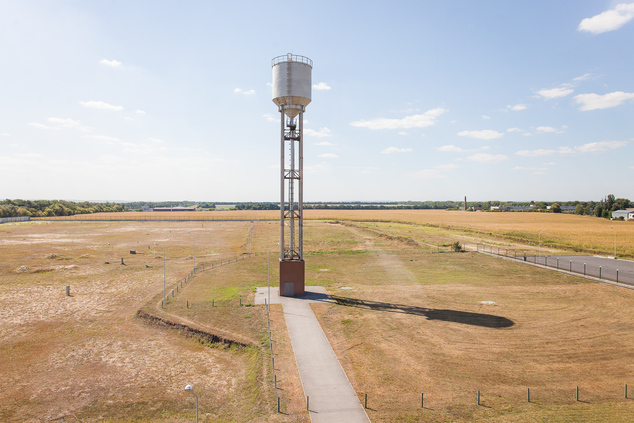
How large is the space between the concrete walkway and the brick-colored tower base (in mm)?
3605

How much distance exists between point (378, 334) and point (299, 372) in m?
8.60

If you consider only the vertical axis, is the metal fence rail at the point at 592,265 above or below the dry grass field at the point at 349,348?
above

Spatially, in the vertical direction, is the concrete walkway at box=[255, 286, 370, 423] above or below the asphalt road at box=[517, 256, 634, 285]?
below

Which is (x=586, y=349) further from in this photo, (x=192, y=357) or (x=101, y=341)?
(x=101, y=341)

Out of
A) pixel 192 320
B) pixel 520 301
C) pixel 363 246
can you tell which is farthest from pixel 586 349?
pixel 363 246

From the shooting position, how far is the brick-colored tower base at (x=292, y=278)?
37844 mm

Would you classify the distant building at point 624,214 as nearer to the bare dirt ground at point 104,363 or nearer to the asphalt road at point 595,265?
the asphalt road at point 595,265

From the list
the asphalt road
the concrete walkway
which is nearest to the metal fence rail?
the asphalt road

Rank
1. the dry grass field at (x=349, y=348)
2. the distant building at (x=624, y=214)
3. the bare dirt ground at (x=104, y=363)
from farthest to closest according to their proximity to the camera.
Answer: the distant building at (x=624, y=214)
the bare dirt ground at (x=104, y=363)
the dry grass field at (x=349, y=348)

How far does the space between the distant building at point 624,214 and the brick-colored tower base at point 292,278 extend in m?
182

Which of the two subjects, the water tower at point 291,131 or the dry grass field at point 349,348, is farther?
the water tower at point 291,131

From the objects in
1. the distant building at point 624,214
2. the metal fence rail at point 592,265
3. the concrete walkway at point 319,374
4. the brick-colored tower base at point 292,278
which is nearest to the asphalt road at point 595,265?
the metal fence rail at point 592,265

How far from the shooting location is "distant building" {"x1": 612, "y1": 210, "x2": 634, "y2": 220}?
157m

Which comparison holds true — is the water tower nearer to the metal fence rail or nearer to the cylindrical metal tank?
the cylindrical metal tank
